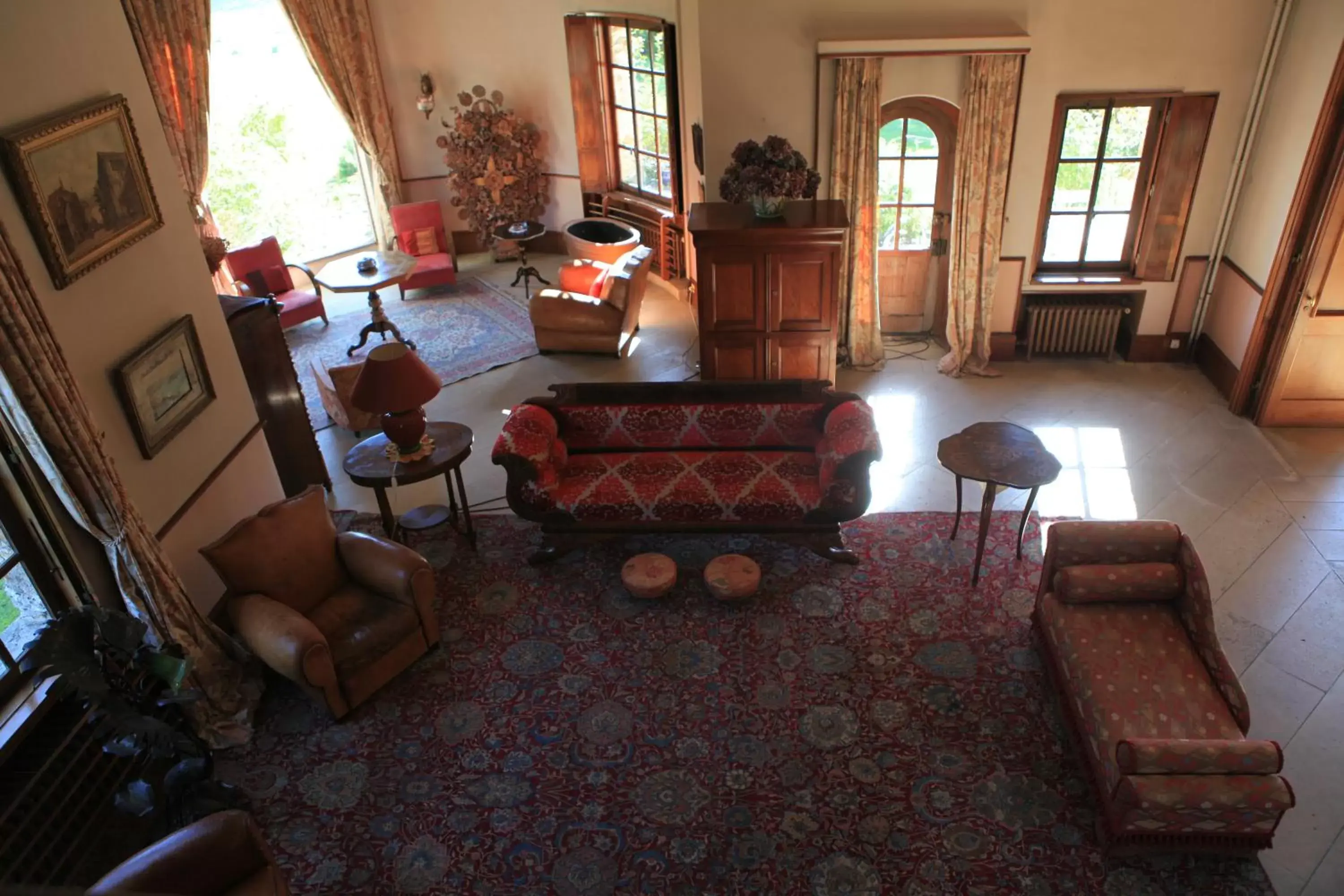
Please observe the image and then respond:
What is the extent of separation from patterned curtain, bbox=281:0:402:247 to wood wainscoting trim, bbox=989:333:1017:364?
21.3 ft

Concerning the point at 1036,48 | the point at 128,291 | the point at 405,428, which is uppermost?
the point at 1036,48

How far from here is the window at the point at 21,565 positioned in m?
3.65

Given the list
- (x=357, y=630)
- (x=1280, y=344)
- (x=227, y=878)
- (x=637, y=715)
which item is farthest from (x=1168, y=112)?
(x=227, y=878)

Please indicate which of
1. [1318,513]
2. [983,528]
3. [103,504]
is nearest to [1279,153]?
[1318,513]

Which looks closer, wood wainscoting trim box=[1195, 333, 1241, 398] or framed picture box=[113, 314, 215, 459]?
framed picture box=[113, 314, 215, 459]

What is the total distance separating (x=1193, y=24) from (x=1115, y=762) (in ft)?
18.8

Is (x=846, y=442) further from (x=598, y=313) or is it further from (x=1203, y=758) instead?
(x=598, y=313)

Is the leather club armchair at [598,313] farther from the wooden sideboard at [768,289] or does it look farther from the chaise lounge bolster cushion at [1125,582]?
the chaise lounge bolster cushion at [1125,582]

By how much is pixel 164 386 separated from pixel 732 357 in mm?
3824

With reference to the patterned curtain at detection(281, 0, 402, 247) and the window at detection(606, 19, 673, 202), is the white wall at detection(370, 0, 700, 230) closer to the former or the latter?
the patterned curtain at detection(281, 0, 402, 247)

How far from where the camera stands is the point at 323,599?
4.74m

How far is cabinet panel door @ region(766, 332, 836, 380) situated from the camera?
6695 mm

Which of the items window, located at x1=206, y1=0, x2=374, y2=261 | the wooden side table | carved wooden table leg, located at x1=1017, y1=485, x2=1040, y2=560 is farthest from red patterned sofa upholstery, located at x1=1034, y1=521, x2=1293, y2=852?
window, located at x1=206, y1=0, x2=374, y2=261

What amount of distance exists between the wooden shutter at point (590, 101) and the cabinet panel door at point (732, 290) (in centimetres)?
405
